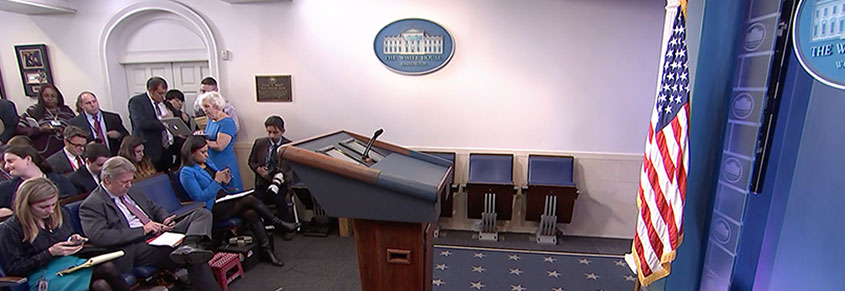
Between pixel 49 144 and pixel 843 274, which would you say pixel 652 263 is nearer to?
pixel 843 274

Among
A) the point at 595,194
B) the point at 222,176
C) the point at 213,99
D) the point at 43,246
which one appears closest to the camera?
the point at 43,246

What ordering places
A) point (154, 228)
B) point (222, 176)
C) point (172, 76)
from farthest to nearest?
point (172, 76) → point (222, 176) → point (154, 228)

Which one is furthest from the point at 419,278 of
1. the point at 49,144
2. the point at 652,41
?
the point at 49,144

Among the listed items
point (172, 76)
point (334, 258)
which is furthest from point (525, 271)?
point (172, 76)

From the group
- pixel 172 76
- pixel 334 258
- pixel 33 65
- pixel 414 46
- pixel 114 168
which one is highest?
pixel 414 46

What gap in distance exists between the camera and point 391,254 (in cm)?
155

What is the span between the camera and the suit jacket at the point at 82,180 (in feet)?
9.20

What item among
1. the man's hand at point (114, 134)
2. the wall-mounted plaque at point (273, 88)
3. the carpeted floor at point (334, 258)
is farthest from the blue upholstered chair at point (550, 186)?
the man's hand at point (114, 134)

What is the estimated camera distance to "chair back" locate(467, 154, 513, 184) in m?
3.79

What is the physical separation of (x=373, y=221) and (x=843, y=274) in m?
1.78

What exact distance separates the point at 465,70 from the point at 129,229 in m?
3.06

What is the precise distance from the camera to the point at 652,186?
218 centimetres

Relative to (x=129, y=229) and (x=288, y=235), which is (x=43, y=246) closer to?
(x=129, y=229)

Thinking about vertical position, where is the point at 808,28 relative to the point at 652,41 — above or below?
below
